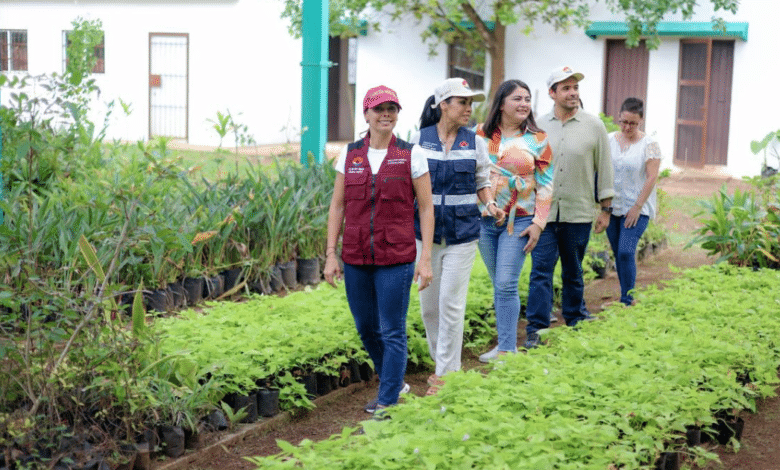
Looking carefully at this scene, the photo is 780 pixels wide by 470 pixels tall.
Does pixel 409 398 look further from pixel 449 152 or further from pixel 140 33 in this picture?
pixel 140 33

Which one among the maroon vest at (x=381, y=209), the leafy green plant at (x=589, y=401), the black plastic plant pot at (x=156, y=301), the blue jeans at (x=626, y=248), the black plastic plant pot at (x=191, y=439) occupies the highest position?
the maroon vest at (x=381, y=209)

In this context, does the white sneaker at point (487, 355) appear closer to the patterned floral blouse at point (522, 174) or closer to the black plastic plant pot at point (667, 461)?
the patterned floral blouse at point (522, 174)

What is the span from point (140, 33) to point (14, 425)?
18.5 meters

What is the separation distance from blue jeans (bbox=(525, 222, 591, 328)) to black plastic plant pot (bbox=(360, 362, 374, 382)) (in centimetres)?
123

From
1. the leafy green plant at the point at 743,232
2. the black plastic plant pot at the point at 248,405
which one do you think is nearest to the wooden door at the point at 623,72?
the leafy green plant at the point at 743,232

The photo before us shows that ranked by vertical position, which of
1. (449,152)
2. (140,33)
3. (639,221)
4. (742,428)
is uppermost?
(140,33)

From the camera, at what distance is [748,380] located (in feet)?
18.8

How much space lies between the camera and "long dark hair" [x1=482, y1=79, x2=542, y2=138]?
6285mm

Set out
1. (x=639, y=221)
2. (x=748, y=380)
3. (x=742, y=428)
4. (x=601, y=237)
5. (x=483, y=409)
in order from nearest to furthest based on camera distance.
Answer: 1. (x=483, y=409)
2. (x=742, y=428)
3. (x=748, y=380)
4. (x=639, y=221)
5. (x=601, y=237)

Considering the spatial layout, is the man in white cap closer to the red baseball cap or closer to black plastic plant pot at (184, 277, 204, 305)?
the red baseball cap

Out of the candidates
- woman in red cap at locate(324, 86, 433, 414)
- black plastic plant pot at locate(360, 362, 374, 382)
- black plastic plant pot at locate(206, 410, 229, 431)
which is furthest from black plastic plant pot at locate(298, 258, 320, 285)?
black plastic plant pot at locate(206, 410, 229, 431)

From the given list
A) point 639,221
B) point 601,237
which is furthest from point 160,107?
point 639,221

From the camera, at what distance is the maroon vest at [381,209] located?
204 inches

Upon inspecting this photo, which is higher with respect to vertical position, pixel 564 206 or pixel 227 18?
pixel 227 18
